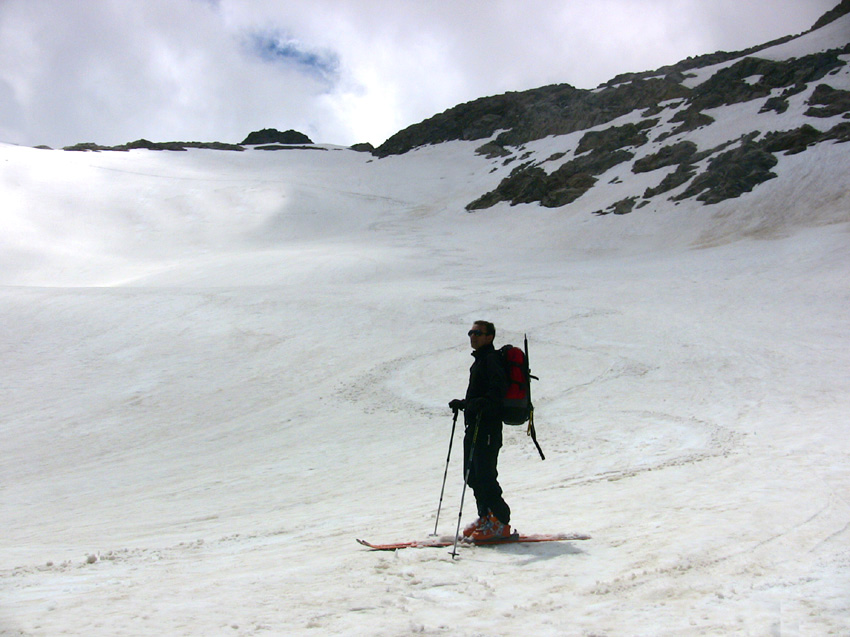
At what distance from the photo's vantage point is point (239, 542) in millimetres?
6094

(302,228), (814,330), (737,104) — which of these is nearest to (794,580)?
(814,330)

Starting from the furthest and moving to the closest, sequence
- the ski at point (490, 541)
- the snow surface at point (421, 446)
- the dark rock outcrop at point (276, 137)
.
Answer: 1. the dark rock outcrop at point (276, 137)
2. the ski at point (490, 541)
3. the snow surface at point (421, 446)

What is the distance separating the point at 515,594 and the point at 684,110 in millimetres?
58961

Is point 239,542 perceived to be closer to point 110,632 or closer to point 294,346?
point 110,632

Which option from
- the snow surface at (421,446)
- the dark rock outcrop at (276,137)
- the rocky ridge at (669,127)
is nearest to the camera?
the snow surface at (421,446)

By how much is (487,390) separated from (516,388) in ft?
0.80

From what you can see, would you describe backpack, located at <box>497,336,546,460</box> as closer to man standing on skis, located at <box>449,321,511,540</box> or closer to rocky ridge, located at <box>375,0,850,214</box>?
man standing on skis, located at <box>449,321,511,540</box>

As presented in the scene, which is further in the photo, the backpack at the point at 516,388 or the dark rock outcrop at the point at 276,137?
the dark rock outcrop at the point at 276,137

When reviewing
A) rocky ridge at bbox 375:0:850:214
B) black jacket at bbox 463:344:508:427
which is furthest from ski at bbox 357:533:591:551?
rocky ridge at bbox 375:0:850:214

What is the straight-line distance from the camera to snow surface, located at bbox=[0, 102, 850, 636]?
13.3ft

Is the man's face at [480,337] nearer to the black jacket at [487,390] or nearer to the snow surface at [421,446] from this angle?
the black jacket at [487,390]

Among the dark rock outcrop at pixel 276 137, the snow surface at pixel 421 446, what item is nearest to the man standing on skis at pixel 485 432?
the snow surface at pixel 421 446

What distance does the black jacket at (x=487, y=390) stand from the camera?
5.48 m

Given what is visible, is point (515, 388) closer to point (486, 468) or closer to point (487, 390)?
point (487, 390)
